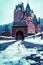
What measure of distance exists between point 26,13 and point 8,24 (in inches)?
14.6

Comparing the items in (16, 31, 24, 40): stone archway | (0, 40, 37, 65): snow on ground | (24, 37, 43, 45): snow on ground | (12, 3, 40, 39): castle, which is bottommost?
(0, 40, 37, 65): snow on ground

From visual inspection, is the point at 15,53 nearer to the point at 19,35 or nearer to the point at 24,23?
the point at 19,35

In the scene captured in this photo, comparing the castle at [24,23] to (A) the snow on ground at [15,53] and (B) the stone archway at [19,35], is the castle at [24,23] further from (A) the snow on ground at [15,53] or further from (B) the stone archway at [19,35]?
(A) the snow on ground at [15,53]

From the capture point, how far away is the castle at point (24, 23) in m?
2.75

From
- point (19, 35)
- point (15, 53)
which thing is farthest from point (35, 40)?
point (15, 53)

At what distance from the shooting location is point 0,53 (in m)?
2.72

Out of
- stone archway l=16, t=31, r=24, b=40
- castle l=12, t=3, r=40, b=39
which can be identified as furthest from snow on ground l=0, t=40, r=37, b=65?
castle l=12, t=3, r=40, b=39

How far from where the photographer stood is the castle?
2.75 m

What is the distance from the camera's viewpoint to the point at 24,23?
109 inches

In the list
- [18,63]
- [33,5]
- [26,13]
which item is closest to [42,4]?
[33,5]

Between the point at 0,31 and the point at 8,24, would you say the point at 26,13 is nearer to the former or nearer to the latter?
the point at 8,24

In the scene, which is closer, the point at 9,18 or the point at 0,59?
the point at 0,59

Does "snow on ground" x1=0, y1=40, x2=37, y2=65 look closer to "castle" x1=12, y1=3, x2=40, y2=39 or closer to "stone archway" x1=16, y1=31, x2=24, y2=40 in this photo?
"stone archway" x1=16, y1=31, x2=24, y2=40

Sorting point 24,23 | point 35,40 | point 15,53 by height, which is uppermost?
point 24,23
